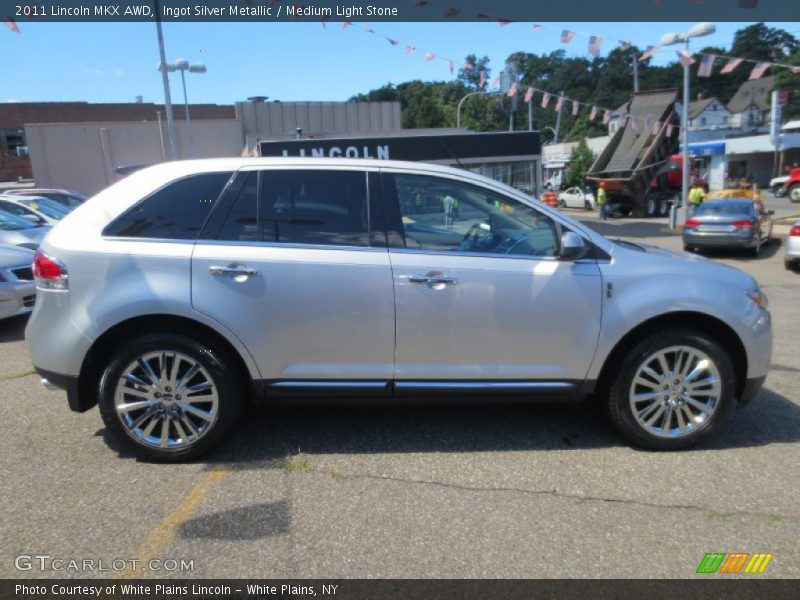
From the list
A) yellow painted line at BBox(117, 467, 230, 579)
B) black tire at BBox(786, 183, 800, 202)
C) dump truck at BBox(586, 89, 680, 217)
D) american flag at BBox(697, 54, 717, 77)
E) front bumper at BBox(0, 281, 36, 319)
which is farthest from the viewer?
black tire at BBox(786, 183, 800, 202)

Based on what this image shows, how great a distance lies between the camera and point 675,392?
3701 mm

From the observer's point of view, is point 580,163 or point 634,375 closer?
point 634,375

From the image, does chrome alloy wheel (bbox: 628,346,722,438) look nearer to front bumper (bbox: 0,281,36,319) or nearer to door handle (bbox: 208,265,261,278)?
door handle (bbox: 208,265,261,278)

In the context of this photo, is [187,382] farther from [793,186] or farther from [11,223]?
[793,186]

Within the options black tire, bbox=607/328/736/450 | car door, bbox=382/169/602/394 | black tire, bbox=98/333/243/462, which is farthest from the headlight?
black tire, bbox=98/333/243/462

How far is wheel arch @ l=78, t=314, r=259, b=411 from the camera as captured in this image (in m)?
3.54

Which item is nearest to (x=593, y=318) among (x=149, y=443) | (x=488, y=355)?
(x=488, y=355)

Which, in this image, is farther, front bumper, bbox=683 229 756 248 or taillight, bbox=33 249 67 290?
front bumper, bbox=683 229 756 248

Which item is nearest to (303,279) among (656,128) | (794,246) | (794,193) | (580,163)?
(794,246)

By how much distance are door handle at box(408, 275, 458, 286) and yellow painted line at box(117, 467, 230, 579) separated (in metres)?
1.62

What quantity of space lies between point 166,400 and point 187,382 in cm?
17

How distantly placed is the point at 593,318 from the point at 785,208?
33.8 meters

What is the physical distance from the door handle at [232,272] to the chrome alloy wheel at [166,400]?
0.54 m

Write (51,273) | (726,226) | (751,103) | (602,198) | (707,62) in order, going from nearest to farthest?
(51,273) → (707,62) → (726,226) → (602,198) → (751,103)
